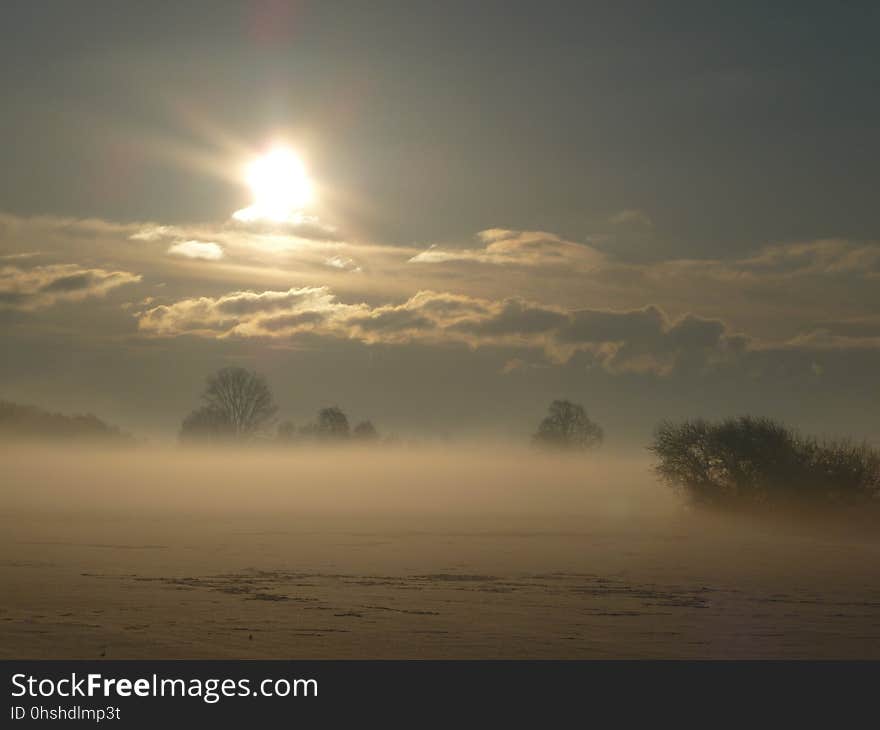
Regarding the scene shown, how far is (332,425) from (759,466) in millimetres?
96257

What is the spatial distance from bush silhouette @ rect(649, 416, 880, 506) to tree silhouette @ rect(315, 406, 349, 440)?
90056 mm

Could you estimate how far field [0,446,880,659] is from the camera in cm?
2114

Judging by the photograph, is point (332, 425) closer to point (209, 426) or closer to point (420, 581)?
point (209, 426)

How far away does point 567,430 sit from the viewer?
427ft

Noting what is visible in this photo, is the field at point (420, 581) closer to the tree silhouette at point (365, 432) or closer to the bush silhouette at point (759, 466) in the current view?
the bush silhouette at point (759, 466)

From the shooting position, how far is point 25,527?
4853 cm

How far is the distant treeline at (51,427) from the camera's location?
135 metres

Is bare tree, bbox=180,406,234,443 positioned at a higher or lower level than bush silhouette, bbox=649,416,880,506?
higher

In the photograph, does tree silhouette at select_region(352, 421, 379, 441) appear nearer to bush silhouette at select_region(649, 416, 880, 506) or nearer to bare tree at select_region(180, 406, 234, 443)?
bare tree at select_region(180, 406, 234, 443)

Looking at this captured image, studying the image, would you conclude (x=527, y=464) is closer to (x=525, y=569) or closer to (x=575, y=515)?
(x=575, y=515)
